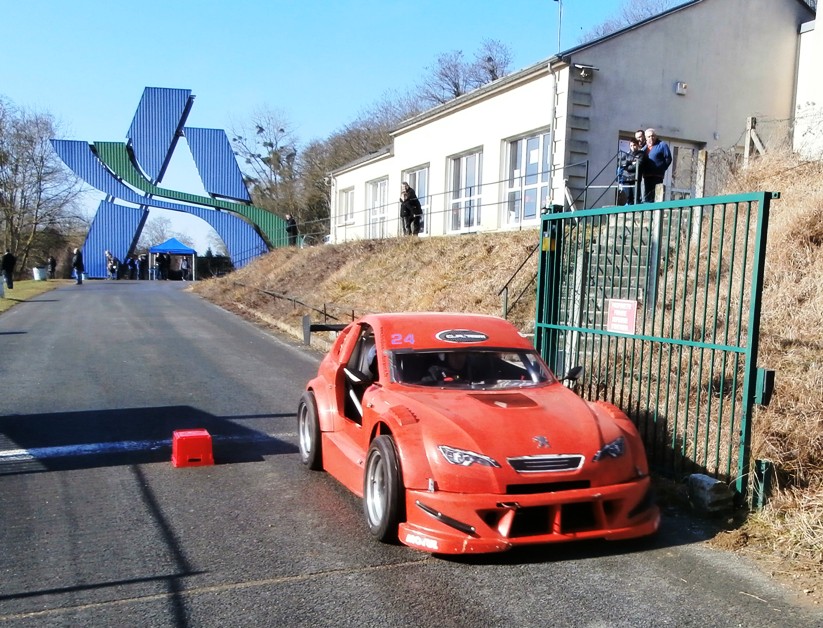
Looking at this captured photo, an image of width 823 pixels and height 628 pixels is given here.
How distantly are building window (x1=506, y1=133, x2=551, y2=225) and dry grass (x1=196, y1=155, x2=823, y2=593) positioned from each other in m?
2.13

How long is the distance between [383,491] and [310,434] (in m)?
1.93

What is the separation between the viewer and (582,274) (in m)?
7.29

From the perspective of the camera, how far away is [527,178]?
741 inches

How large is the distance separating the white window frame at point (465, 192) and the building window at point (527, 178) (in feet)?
3.72

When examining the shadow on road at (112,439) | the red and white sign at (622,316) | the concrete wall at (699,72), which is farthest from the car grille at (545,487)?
the concrete wall at (699,72)

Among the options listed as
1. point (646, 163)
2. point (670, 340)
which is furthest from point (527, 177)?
point (670, 340)

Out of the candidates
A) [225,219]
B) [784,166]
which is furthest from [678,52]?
[225,219]

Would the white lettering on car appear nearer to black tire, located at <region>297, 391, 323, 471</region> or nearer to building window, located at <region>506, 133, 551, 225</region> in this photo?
black tire, located at <region>297, 391, 323, 471</region>

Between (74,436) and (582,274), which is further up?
(582,274)

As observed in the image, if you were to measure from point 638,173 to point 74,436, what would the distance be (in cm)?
980

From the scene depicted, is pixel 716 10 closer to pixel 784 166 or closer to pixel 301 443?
pixel 784 166

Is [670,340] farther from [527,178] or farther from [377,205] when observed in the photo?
[377,205]

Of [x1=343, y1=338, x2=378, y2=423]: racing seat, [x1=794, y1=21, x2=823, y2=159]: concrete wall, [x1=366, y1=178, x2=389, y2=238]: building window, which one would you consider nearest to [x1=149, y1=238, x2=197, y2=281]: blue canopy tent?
[x1=366, y1=178, x2=389, y2=238]: building window

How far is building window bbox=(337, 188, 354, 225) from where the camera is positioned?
32.8m
